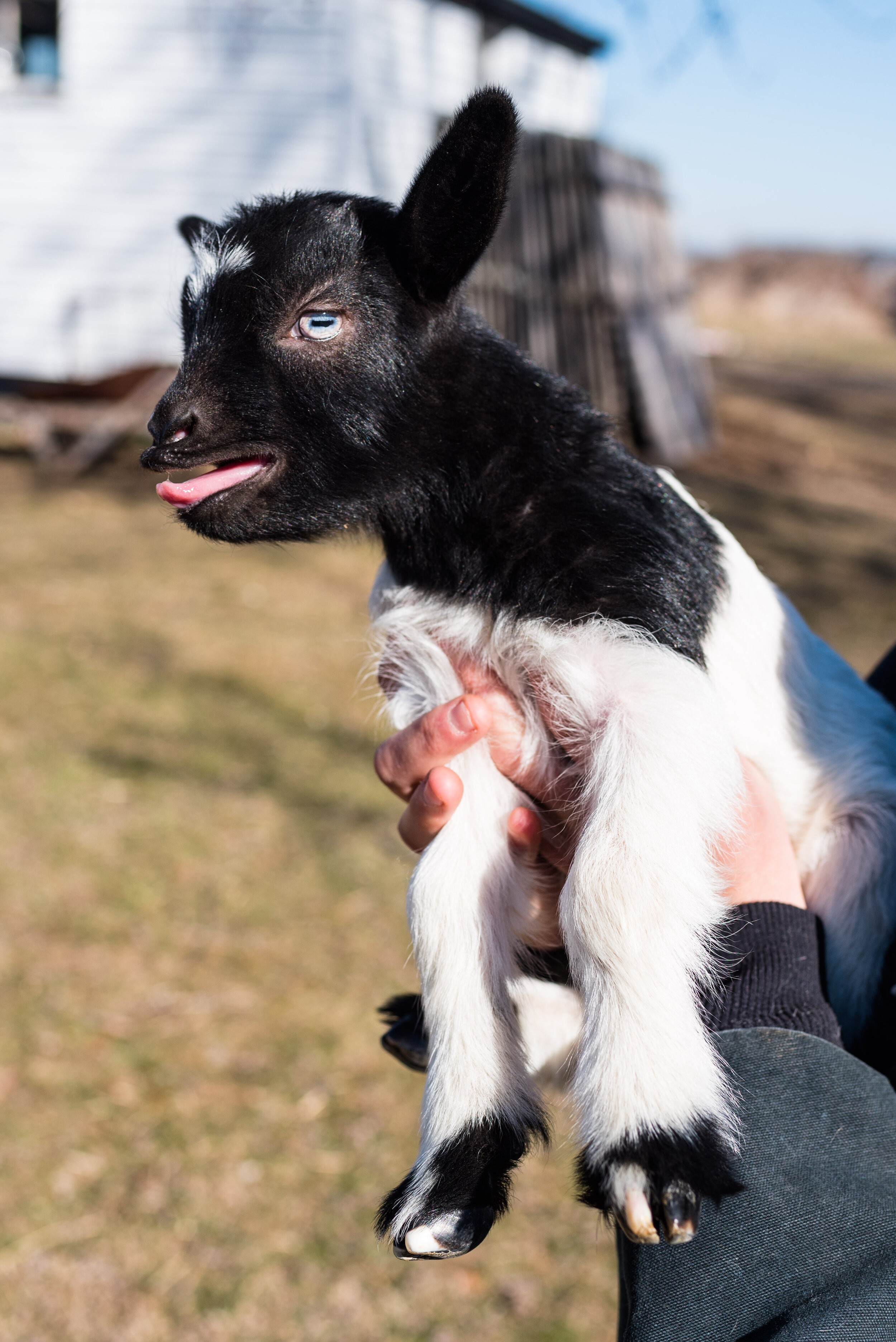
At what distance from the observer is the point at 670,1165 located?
163cm

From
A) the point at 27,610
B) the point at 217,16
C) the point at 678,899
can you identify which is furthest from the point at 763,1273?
the point at 217,16

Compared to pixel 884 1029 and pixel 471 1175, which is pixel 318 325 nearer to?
pixel 471 1175

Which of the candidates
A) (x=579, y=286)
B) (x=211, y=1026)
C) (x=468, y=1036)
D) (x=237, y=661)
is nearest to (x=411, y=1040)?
(x=468, y=1036)

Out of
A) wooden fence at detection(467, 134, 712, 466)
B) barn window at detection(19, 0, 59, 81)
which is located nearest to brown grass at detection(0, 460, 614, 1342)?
wooden fence at detection(467, 134, 712, 466)

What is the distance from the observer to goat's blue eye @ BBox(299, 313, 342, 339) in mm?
2107

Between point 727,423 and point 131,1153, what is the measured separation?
1664 centimetres

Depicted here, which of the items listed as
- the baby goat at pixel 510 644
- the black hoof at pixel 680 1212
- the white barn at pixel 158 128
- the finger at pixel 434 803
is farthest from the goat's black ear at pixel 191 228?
the white barn at pixel 158 128

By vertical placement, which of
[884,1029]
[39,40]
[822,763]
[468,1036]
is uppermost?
[822,763]

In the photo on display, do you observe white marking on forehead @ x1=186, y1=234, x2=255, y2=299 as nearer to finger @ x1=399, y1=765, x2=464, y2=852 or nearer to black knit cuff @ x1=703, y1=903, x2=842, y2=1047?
finger @ x1=399, y1=765, x2=464, y2=852

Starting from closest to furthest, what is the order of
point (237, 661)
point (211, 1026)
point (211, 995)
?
point (211, 1026) < point (211, 995) < point (237, 661)

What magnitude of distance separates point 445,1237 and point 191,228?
206 centimetres

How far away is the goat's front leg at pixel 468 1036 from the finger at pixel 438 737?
0.06 metres

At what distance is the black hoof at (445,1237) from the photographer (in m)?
1.79

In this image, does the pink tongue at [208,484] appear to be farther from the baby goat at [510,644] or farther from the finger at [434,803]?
the finger at [434,803]
